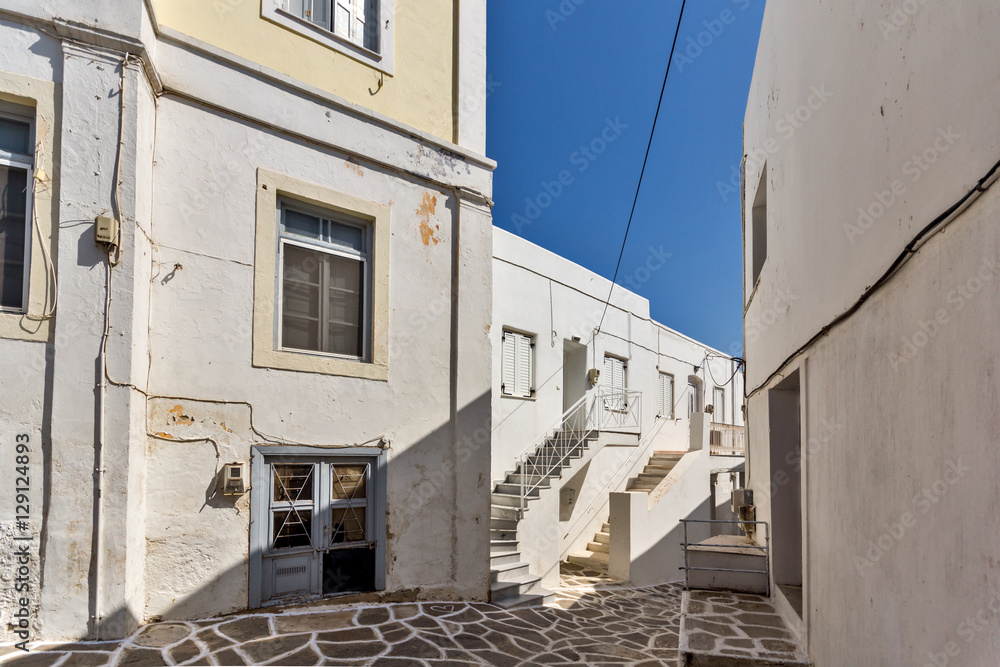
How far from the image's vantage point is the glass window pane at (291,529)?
6559 millimetres

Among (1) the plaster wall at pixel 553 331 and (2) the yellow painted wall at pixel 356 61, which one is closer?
(2) the yellow painted wall at pixel 356 61

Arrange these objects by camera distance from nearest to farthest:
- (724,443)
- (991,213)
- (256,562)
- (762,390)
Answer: (991,213) < (256,562) < (762,390) < (724,443)

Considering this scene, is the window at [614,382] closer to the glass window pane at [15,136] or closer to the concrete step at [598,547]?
the concrete step at [598,547]

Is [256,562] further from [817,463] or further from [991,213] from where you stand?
[991,213]

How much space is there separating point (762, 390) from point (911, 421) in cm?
549

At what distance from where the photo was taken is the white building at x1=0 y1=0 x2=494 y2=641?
5.26m

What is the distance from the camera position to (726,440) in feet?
72.5

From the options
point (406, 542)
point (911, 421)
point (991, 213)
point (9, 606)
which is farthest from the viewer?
point (406, 542)

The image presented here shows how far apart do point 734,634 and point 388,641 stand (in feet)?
9.92

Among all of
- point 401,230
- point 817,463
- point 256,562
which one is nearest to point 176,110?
point 401,230

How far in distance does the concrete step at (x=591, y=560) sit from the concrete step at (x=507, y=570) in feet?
16.3

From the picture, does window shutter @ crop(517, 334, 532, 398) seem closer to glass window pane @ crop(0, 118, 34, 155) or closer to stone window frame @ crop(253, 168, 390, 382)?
stone window frame @ crop(253, 168, 390, 382)

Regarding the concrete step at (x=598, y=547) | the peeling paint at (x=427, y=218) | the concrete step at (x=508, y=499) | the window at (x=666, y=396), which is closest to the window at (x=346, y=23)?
the peeling paint at (x=427, y=218)

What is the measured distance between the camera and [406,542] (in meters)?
7.37
